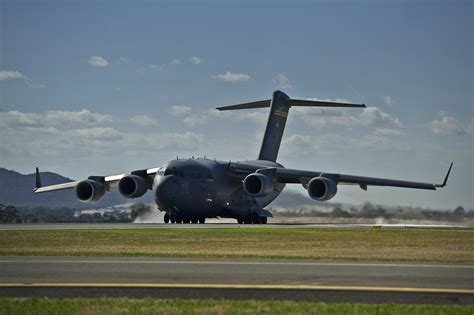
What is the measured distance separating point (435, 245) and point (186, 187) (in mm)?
24847

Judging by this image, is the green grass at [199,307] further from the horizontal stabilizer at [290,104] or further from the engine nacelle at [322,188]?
the horizontal stabilizer at [290,104]

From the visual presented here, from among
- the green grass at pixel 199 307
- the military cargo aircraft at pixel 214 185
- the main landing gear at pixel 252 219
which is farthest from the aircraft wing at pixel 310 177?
the green grass at pixel 199 307

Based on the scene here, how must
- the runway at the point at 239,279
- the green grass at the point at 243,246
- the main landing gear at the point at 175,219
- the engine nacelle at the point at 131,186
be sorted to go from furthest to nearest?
the engine nacelle at the point at 131,186 < the main landing gear at the point at 175,219 < the green grass at the point at 243,246 < the runway at the point at 239,279

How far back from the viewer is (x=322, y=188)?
171 feet

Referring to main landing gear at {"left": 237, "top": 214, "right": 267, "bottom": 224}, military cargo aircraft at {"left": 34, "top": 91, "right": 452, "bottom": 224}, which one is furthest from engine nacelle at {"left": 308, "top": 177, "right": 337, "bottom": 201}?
main landing gear at {"left": 237, "top": 214, "right": 267, "bottom": 224}

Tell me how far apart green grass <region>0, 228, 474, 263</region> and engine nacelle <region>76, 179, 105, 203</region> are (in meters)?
17.6

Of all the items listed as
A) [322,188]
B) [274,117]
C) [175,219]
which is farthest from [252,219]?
[274,117]

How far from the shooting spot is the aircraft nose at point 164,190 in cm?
5106

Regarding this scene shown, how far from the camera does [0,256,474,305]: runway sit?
47.2 ft

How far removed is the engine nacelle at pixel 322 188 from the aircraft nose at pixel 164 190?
880 cm

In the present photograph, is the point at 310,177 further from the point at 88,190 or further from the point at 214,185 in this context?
the point at 88,190

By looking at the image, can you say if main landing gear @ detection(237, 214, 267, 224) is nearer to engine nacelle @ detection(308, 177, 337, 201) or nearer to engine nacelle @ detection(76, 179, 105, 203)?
engine nacelle @ detection(308, 177, 337, 201)

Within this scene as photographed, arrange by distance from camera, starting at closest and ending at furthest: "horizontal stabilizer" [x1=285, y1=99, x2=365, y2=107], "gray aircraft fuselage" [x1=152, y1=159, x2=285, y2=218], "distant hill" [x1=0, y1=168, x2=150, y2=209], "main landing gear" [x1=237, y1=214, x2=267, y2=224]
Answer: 1. "gray aircraft fuselage" [x1=152, y1=159, x2=285, y2=218]
2. "main landing gear" [x1=237, y1=214, x2=267, y2=224]
3. "horizontal stabilizer" [x1=285, y1=99, x2=365, y2=107]
4. "distant hill" [x1=0, y1=168, x2=150, y2=209]

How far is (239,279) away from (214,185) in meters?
37.7
